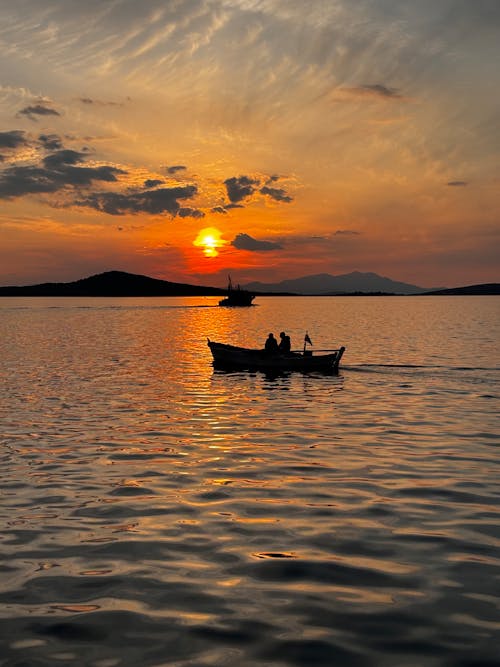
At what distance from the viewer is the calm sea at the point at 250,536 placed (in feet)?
26.6

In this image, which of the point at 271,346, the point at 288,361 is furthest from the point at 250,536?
the point at 271,346

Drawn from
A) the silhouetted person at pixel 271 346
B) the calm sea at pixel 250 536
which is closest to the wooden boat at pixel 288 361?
the silhouetted person at pixel 271 346

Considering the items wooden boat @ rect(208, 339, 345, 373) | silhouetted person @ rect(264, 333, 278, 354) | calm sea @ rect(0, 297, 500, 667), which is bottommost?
calm sea @ rect(0, 297, 500, 667)

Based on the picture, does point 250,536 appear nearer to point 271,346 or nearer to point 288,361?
point 288,361

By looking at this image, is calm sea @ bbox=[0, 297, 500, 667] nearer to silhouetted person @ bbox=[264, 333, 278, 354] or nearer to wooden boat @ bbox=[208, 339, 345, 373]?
wooden boat @ bbox=[208, 339, 345, 373]

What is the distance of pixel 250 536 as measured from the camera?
11984 mm

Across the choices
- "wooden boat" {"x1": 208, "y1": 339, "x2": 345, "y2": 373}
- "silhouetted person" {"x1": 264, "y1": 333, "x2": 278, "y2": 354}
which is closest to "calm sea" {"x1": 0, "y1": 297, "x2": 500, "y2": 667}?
"wooden boat" {"x1": 208, "y1": 339, "x2": 345, "y2": 373}

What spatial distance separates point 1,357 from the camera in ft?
179

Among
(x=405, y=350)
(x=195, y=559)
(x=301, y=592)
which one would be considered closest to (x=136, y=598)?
(x=195, y=559)

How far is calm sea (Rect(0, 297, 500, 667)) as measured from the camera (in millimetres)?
8117

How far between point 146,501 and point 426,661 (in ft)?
26.2

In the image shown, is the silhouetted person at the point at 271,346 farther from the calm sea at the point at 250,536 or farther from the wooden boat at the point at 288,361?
the calm sea at the point at 250,536

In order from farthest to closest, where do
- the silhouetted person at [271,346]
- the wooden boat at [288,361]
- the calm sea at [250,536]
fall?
1. the silhouetted person at [271,346]
2. the wooden boat at [288,361]
3. the calm sea at [250,536]

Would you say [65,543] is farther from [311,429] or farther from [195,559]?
[311,429]
